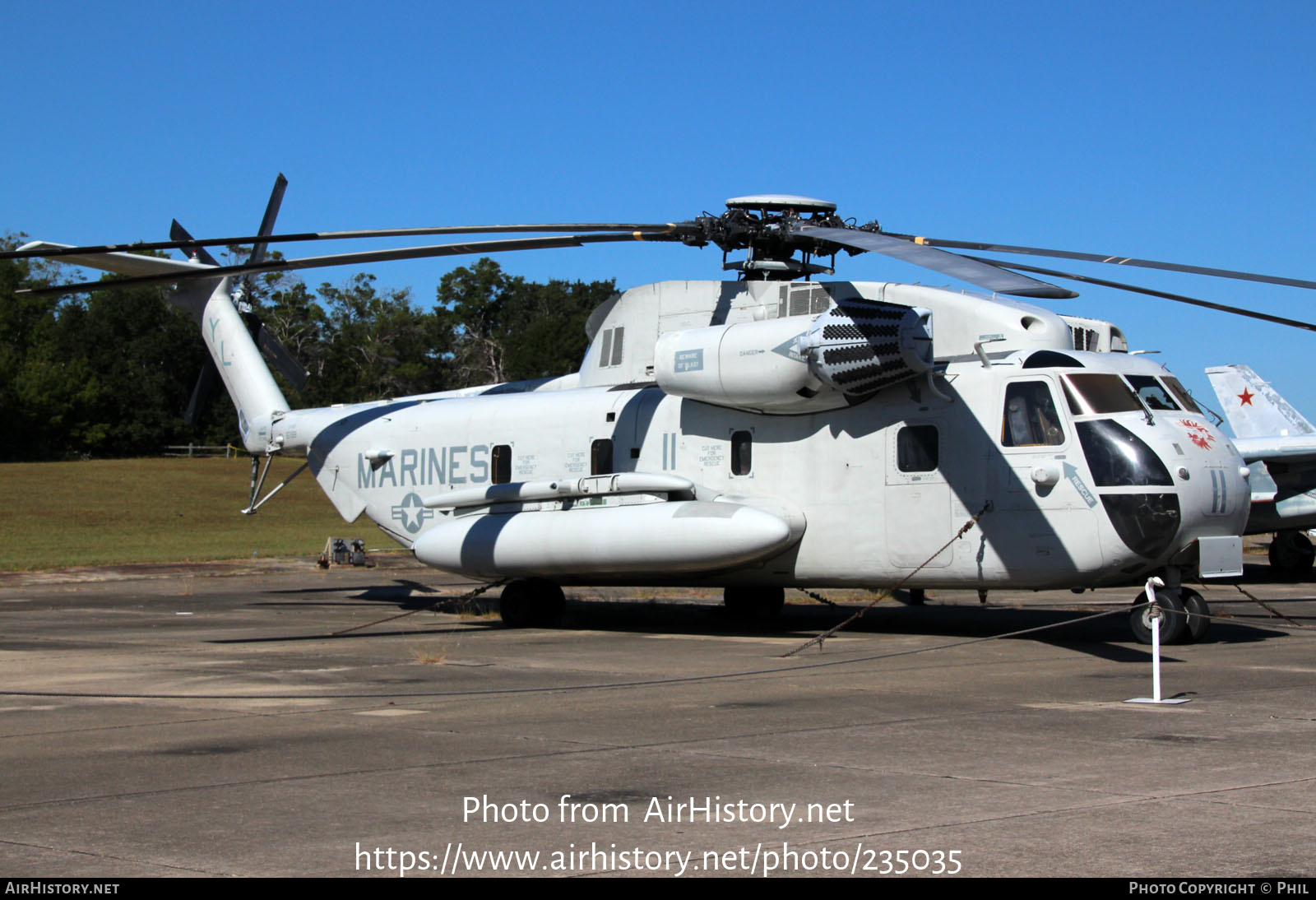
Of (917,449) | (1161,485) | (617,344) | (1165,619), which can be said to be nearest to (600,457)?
(617,344)

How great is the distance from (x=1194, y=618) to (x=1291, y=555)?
15646mm

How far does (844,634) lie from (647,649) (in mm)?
2749

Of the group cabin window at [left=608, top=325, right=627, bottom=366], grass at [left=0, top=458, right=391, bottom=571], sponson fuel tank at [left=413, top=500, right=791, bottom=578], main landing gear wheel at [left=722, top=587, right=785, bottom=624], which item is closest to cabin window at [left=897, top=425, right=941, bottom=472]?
sponson fuel tank at [left=413, top=500, right=791, bottom=578]

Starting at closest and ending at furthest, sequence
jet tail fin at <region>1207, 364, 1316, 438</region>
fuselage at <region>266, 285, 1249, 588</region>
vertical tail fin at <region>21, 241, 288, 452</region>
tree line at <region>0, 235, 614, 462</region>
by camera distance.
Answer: fuselage at <region>266, 285, 1249, 588</region> < vertical tail fin at <region>21, 241, 288, 452</region> < jet tail fin at <region>1207, 364, 1316, 438</region> < tree line at <region>0, 235, 614, 462</region>

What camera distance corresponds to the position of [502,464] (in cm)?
1825

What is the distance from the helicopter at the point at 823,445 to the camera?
44.3ft

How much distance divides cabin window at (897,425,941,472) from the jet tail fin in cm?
2003

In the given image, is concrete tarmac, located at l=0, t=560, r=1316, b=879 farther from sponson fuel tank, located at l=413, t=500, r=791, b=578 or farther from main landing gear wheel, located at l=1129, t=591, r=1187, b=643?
sponson fuel tank, located at l=413, t=500, r=791, b=578

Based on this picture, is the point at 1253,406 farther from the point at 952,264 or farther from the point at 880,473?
the point at 952,264

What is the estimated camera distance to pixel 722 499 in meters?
16.0

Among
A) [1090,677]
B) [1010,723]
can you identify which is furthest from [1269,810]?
[1090,677]

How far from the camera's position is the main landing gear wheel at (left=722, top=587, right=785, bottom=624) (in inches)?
711

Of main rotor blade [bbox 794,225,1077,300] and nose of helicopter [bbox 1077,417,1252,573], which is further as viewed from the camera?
nose of helicopter [bbox 1077,417,1252,573]

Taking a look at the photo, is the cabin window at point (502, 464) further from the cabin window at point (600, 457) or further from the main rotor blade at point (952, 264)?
the main rotor blade at point (952, 264)
